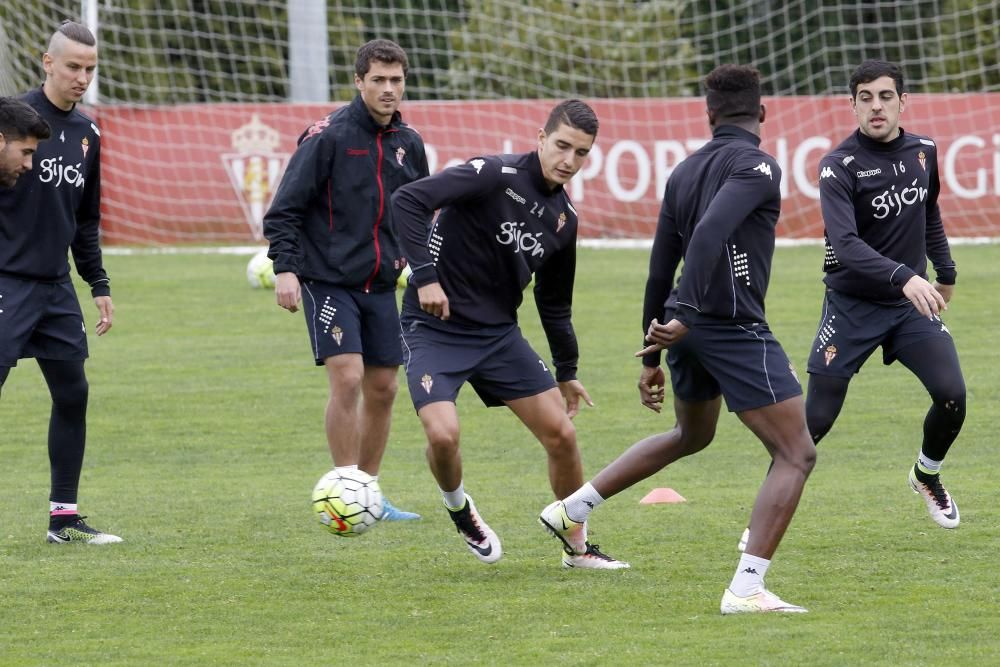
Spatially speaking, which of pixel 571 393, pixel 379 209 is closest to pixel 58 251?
pixel 379 209

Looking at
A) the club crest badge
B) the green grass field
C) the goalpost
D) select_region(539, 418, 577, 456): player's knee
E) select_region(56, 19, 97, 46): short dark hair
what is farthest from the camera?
the club crest badge

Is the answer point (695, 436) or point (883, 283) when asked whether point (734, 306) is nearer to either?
point (695, 436)

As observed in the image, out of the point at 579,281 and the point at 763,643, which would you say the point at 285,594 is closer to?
the point at 763,643

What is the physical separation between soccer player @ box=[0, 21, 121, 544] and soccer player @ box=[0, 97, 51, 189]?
73cm

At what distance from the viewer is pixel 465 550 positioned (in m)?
6.99

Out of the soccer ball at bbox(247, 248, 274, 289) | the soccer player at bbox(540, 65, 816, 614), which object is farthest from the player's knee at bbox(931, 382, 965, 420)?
the soccer ball at bbox(247, 248, 274, 289)

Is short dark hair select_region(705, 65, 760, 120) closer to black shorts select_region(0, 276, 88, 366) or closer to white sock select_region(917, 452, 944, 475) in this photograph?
white sock select_region(917, 452, 944, 475)

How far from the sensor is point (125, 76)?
26.5m

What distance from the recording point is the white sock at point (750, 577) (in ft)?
18.3

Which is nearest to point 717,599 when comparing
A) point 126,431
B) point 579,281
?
point 126,431

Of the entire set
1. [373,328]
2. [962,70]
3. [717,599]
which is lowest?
[717,599]

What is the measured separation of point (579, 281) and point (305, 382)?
682 centimetres

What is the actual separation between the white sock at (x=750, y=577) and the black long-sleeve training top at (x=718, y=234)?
85 centimetres

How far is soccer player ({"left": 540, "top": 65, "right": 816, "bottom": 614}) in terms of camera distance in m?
5.59
